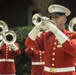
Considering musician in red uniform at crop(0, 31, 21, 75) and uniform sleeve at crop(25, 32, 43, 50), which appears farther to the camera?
musician in red uniform at crop(0, 31, 21, 75)

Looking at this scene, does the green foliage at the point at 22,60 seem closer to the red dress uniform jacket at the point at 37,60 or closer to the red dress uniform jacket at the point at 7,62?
the red dress uniform jacket at the point at 7,62

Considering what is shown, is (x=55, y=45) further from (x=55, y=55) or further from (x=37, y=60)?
(x=37, y=60)

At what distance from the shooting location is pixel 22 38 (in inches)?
474

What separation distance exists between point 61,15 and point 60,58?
0.53 metres

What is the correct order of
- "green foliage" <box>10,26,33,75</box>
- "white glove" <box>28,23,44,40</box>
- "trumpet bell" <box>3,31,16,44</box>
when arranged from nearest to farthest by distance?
1. "white glove" <box>28,23,44,40</box>
2. "trumpet bell" <box>3,31,16,44</box>
3. "green foliage" <box>10,26,33,75</box>

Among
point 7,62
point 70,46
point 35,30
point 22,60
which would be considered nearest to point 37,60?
point 7,62

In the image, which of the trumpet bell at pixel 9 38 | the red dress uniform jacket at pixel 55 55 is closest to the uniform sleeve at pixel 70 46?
the red dress uniform jacket at pixel 55 55

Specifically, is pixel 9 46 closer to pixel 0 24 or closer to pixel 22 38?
pixel 0 24

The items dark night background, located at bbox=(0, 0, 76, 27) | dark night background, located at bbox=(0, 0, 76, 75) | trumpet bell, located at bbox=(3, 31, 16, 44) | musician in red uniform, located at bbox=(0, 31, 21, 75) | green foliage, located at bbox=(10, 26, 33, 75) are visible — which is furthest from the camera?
dark night background, located at bbox=(0, 0, 76, 27)

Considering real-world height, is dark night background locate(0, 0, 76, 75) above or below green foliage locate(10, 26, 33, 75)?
above

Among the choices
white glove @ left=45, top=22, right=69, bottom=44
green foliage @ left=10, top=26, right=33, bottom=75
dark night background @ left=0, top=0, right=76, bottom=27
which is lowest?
green foliage @ left=10, top=26, right=33, bottom=75

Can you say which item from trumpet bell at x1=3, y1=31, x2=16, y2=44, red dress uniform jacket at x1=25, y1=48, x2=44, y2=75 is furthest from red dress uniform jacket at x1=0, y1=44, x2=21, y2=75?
red dress uniform jacket at x1=25, y1=48, x2=44, y2=75

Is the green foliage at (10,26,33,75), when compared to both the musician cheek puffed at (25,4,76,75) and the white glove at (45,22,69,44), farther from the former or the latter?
the white glove at (45,22,69,44)

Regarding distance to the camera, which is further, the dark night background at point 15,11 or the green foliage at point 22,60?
the dark night background at point 15,11
